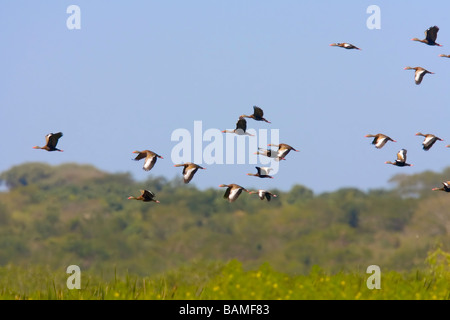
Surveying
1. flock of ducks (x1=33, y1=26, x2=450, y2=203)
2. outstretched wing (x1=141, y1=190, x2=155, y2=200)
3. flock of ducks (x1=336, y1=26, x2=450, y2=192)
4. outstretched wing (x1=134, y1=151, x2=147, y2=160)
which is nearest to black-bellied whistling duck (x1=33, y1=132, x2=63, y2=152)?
flock of ducks (x1=33, y1=26, x2=450, y2=203)

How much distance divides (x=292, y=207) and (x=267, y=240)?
4666 millimetres

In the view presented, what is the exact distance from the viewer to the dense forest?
59.3 meters

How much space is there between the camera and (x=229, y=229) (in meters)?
65.1

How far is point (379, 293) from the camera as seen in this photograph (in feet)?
53.4

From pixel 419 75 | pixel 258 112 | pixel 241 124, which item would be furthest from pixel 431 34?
pixel 241 124

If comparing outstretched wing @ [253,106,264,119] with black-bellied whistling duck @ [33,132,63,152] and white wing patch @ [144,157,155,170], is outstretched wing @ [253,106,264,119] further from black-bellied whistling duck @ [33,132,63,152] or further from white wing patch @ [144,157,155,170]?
black-bellied whistling duck @ [33,132,63,152]

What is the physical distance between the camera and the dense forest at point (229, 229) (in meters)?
59.3

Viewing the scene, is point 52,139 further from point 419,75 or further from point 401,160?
point 419,75

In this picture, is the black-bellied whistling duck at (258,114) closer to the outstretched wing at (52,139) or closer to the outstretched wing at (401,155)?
the outstretched wing at (401,155)

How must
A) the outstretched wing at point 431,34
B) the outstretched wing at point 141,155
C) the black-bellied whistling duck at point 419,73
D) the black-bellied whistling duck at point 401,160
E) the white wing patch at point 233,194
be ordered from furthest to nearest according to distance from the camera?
the black-bellied whistling duck at point 419,73 < the outstretched wing at point 431,34 < the black-bellied whistling duck at point 401,160 < the outstretched wing at point 141,155 < the white wing patch at point 233,194

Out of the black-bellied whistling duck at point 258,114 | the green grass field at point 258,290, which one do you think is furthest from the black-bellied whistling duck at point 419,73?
the green grass field at point 258,290

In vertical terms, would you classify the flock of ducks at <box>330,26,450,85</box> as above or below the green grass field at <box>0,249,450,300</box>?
above
